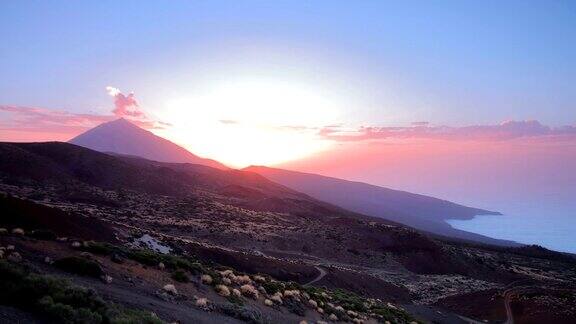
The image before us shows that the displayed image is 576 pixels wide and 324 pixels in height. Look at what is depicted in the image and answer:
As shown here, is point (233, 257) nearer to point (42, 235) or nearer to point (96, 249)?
point (96, 249)

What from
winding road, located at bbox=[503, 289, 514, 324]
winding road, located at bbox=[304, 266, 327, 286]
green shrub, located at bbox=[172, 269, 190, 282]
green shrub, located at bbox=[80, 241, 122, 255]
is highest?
green shrub, located at bbox=[80, 241, 122, 255]

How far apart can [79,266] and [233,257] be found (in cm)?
2209

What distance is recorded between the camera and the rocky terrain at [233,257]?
16797 mm

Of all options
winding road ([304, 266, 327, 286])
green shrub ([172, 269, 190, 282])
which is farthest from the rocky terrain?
winding road ([304, 266, 327, 286])

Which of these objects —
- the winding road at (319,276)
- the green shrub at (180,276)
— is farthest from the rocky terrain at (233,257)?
the winding road at (319,276)

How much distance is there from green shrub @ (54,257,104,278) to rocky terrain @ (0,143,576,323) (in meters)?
0.08

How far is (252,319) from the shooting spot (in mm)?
16516

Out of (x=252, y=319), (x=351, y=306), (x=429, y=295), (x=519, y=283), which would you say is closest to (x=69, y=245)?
(x=252, y=319)

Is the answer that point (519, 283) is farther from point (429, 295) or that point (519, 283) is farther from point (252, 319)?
point (252, 319)

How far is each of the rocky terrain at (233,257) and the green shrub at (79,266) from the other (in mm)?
77

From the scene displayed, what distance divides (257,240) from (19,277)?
140 ft

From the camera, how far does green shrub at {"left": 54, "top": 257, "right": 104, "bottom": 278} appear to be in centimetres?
1467

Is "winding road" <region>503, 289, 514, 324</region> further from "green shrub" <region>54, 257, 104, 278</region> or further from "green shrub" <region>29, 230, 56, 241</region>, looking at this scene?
"green shrub" <region>29, 230, 56, 241</region>

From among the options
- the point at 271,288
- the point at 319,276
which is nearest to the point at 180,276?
the point at 271,288
